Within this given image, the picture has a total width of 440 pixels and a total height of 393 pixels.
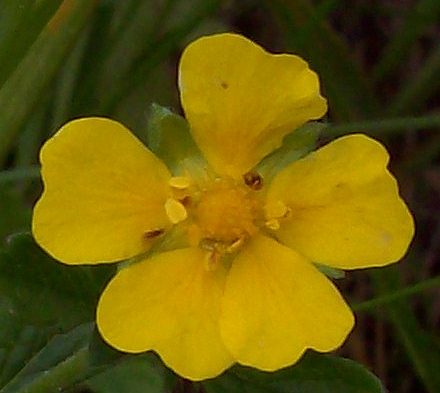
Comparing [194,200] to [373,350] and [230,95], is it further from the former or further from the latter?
[373,350]

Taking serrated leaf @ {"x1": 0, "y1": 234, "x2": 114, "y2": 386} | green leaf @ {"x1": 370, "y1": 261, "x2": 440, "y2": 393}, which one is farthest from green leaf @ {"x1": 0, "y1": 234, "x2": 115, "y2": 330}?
green leaf @ {"x1": 370, "y1": 261, "x2": 440, "y2": 393}

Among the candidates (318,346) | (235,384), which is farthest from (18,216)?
(318,346)

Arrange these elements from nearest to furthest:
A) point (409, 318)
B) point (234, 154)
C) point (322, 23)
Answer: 1. point (234, 154)
2. point (409, 318)
3. point (322, 23)

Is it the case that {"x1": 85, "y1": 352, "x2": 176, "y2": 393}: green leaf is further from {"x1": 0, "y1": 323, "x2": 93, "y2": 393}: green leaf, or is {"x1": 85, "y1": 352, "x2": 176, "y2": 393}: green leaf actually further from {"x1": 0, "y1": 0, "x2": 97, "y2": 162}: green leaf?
{"x1": 0, "y1": 0, "x2": 97, "y2": 162}: green leaf

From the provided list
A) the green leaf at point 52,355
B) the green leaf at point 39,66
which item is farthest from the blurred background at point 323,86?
the green leaf at point 52,355

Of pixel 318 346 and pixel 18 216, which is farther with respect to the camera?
pixel 18 216

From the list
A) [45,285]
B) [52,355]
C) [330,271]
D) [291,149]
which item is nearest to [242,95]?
[291,149]

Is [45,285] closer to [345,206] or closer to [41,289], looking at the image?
[41,289]
